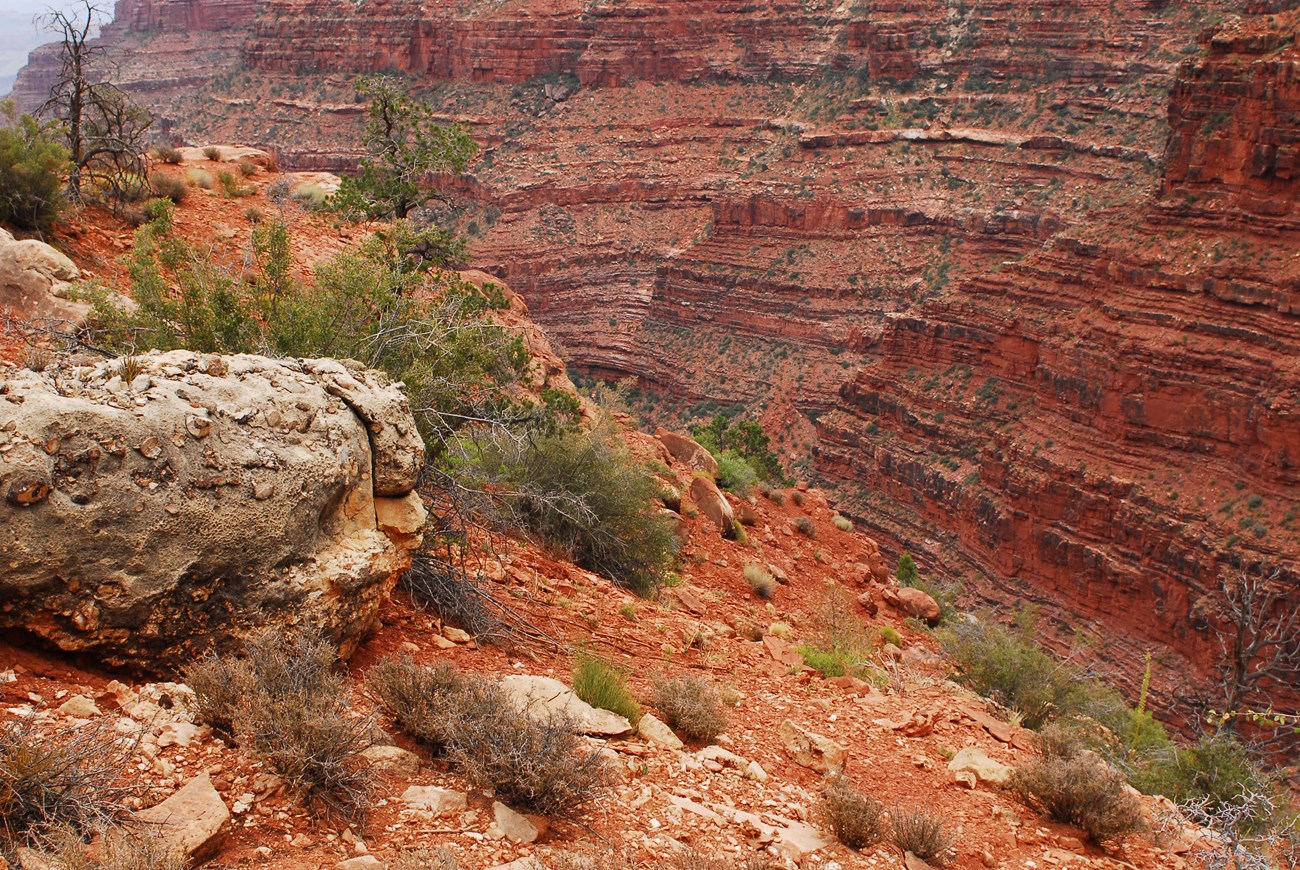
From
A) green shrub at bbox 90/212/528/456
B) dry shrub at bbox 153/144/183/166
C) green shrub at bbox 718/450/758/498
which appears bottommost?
green shrub at bbox 718/450/758/498

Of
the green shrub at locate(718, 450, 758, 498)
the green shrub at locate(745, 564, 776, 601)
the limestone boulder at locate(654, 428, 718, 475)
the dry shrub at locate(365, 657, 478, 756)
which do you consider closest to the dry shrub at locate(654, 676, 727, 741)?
the dry shrub at locate(365, 657, 478, 756)

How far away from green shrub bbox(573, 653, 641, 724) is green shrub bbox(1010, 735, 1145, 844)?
10.2 feet

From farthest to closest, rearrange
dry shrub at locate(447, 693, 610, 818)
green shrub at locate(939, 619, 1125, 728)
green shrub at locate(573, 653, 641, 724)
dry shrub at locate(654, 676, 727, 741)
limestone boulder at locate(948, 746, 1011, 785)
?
green shrub at locate(939, 619, 1125, 728) → limestone boulder at locate(948, 746, 1011, 785) → dry shrub at locate(654, 676, 727, 741) → green shrub at locate(573, 653, 641, 724) → dry shrub at locate(447, 693, 610, 818)

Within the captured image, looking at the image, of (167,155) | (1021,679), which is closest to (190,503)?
(1021,679)

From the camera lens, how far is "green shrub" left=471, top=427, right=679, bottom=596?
42.2ft

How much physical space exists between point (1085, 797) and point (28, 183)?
13716mm

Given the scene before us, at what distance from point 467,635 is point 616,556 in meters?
5.04

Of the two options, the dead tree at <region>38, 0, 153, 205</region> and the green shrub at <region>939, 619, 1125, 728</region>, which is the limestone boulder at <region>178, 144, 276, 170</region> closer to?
the dead tree at <region>38, 0, 153, 205</region>

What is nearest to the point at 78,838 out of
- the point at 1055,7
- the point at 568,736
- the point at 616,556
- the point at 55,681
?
the point at 55,681

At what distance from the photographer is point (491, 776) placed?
20.0ft

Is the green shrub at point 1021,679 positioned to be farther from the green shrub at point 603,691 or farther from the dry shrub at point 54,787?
the dry shrub at point 54,787

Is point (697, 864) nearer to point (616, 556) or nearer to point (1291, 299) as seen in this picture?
point (616, 556)

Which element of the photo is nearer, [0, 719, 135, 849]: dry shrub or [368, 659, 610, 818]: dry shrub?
[0, 719, 135, 849]: dry shrub

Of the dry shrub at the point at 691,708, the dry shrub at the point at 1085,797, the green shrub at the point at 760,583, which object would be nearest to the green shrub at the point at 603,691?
the dry shrub at the point at 691,708
